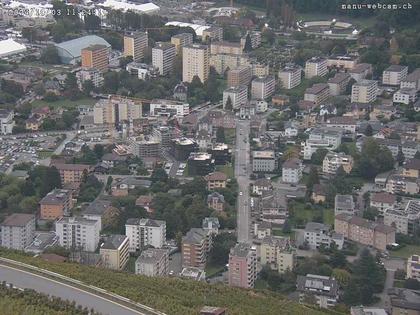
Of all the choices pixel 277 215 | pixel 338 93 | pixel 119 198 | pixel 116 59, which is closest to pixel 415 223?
pixel 277 215

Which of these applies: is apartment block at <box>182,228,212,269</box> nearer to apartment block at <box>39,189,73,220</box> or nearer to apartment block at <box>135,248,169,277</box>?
apartment block at <box>135,248,169,277</box>

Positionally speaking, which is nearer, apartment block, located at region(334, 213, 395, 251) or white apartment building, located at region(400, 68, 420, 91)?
apartment block, located at region(334, 213, 395, 251)

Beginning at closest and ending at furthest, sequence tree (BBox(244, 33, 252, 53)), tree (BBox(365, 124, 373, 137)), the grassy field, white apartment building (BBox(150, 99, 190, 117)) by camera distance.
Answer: the grassy field < tree (BBox(365, 124, 373, 137)) < white apartment building (BBox(150, 99, 190, 117)) < tree (BBox(244, 33, 252, 53))

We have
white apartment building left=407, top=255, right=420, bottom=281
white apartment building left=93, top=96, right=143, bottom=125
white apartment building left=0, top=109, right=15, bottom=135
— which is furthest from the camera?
white apartment building left=93, top=96, right=143, bottom=125

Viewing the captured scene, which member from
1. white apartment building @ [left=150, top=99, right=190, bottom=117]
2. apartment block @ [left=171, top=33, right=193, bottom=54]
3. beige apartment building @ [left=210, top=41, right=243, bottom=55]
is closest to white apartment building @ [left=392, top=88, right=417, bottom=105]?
white apartment building @ [left=150, top=99, right=190, bottom=117]

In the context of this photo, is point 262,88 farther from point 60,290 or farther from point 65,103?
point 60,290

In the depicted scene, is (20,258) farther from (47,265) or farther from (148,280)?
(148,280)

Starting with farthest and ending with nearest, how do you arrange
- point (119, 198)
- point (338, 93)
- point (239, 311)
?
1. point (338, 93)
2. point (119, 198)
3. point (239, 311)
